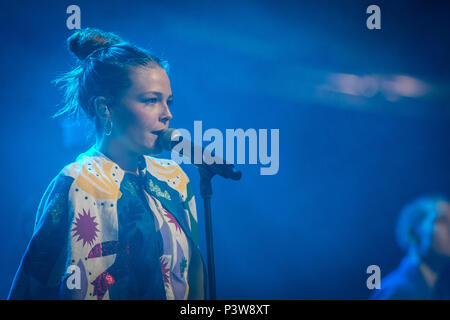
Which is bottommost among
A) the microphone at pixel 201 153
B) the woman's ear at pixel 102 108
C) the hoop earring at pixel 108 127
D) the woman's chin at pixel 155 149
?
the microphone at pixel 201 153

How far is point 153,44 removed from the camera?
5.32ft

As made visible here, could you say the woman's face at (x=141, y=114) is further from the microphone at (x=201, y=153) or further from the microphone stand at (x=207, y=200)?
the microphone stand at (x=207, y=200)

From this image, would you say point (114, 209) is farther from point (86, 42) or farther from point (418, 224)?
point (418, 224)

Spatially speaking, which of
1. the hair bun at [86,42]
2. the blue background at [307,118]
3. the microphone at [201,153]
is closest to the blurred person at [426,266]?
the blue background at [307,118]

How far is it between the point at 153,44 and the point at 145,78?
1.78 feet

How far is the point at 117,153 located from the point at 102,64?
0.36 metres

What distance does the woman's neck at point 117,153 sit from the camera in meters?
1.20

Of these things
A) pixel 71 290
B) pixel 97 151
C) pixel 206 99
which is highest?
pixel 206 99

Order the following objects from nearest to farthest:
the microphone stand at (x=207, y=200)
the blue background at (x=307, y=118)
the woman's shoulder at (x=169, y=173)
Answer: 1. the microphone stand at (x=207, y=200)
2. the woman's shoulder at (x=169, y=173)
3. the blue background at (x=307, y=118)

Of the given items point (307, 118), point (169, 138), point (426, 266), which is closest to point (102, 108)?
point (169, 138)

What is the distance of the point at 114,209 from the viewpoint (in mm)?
→ 1124

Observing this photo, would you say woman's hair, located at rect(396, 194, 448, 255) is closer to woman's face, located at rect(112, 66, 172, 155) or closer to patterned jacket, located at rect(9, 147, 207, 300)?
patterned jacket, located at rect(9, 147, 207, 300)

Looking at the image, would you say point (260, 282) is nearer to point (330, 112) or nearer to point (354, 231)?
point (354, 231)
